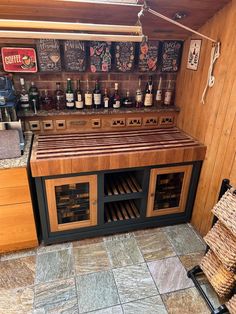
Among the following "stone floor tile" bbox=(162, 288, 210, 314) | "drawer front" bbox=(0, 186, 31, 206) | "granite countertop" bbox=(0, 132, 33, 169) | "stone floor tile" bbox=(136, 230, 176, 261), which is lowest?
"stone floor tile" bbox=(162, 288, 210, 314)

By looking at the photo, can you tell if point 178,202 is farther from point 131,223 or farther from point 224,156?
point 224,156

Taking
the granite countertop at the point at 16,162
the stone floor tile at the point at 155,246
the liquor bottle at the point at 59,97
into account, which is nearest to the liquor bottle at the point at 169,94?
the liquor bottle at the point at 59,97

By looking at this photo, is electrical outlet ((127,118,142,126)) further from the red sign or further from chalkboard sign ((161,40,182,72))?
the red sign

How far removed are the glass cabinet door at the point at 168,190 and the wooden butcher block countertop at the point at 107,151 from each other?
0.37 feet

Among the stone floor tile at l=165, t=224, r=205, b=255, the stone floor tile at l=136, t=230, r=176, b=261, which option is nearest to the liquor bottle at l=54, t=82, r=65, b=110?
the stone floor tile at l=136, t=230, r=176, b=261

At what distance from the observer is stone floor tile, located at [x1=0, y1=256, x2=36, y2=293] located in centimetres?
161

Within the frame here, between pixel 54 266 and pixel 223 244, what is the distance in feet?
3.86

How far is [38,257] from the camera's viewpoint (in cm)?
181

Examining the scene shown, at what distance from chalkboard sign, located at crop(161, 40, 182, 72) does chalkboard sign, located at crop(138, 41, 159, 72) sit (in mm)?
72

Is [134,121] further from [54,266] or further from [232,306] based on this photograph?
[232,306]

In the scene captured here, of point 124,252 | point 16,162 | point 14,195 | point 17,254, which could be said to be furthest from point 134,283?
point 16,162

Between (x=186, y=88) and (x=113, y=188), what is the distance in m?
1.09

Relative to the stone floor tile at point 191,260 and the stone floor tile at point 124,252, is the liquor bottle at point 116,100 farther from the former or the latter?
the stone floor tile at point 191,260

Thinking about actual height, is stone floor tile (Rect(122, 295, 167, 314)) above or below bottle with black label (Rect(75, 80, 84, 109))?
below
